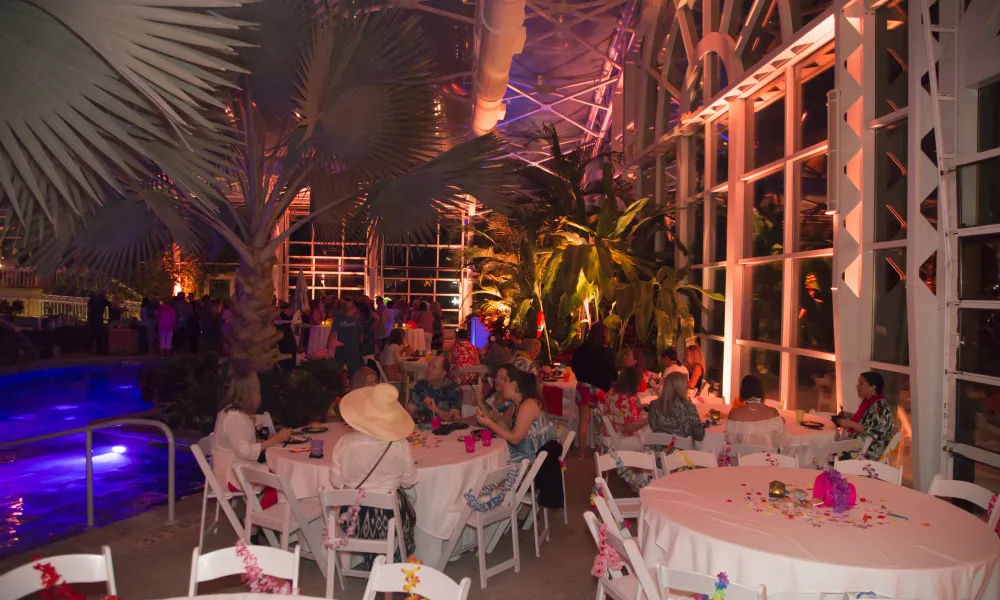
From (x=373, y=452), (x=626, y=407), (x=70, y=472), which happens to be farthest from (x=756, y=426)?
(x=70, y=472)

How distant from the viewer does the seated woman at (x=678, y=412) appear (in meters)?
5.86

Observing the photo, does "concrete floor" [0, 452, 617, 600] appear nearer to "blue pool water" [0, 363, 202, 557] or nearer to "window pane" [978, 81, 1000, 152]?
"blue pool water" [0, 363, 202, 557]

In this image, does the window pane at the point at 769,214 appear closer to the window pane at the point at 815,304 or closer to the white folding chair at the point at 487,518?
the window pane at the point at 815,304

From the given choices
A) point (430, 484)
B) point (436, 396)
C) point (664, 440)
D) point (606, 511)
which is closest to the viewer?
point (606, 511)

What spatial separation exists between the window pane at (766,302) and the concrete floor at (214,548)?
3.71 m

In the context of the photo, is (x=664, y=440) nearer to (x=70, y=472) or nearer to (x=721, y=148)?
(x=70, y=472)

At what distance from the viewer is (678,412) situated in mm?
5906

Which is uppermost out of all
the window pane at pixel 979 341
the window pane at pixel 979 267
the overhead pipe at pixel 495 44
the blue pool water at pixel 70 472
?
the overhead pipe at pixel 495 44

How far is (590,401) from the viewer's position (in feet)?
27.2

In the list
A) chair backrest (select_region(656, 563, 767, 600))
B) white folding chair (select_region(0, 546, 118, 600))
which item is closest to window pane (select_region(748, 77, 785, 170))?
chair backrest (select_region(656, 563, 767, 600))

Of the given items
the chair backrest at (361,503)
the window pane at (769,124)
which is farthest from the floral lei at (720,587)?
the window pane at (769,124)

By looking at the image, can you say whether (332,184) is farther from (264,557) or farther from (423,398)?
(264,557)

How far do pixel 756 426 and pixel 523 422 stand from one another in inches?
65.0

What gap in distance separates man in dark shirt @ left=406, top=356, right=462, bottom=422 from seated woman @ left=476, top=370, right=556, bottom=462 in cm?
103
